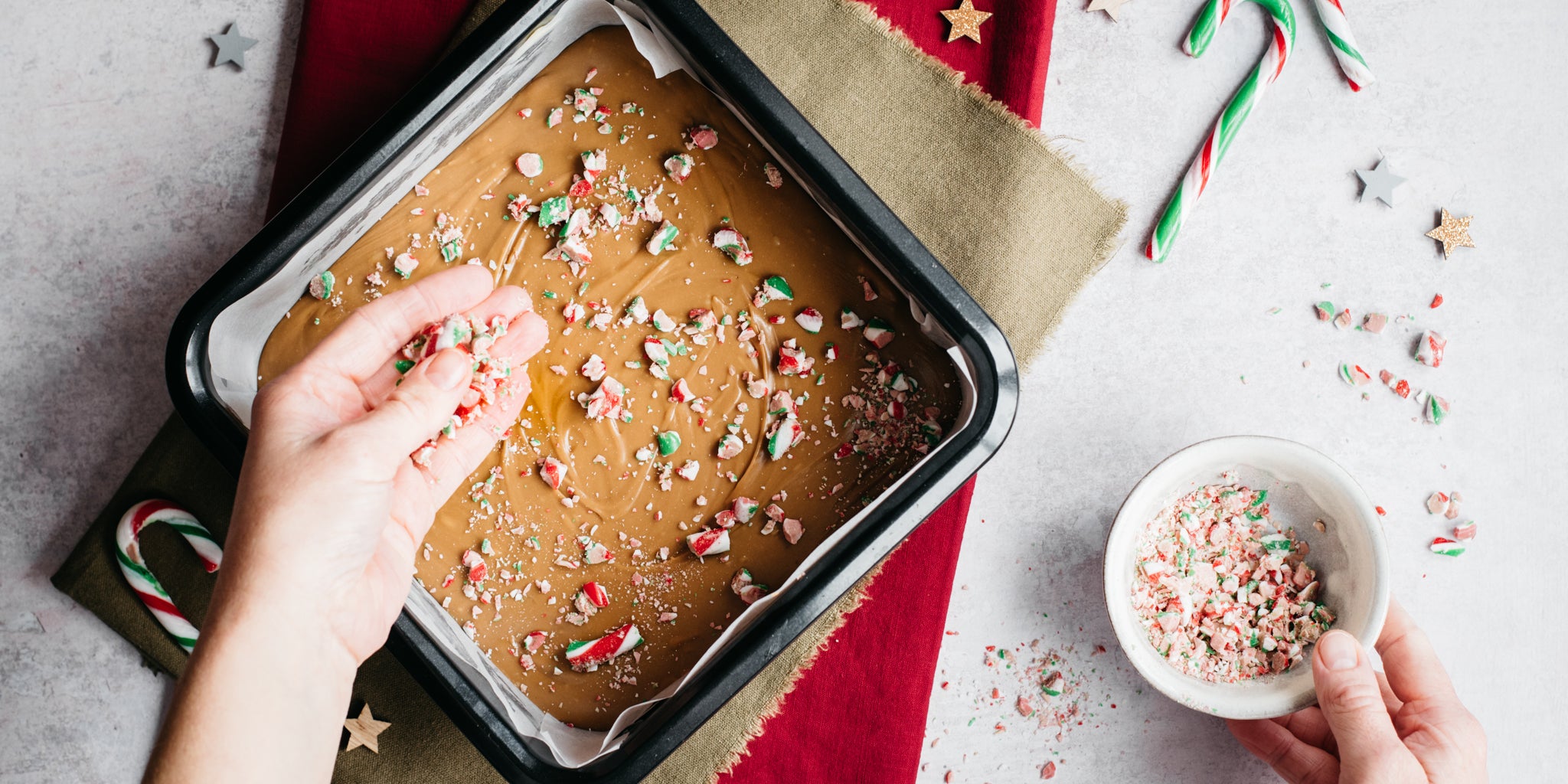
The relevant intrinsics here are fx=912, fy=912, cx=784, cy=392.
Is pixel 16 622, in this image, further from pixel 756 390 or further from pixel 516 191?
pixel 756 390

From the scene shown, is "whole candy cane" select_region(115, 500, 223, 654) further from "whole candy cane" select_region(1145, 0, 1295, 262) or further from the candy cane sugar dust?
"whole candy cane" select_region(1145, 0, 1295, 262)

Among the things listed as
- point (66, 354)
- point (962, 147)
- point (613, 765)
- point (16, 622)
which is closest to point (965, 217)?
point (962, 147)

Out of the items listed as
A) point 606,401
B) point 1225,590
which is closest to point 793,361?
point 606,401

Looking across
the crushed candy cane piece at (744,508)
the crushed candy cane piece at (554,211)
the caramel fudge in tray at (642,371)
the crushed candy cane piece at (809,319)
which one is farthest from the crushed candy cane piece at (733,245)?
the crushed candy cane piece at (744,508)

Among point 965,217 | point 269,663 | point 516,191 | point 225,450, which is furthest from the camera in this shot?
point 965,217

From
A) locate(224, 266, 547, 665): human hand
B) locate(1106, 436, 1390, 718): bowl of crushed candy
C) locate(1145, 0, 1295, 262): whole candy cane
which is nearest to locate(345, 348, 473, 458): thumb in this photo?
locate(224, 266, 547, 665): human hand

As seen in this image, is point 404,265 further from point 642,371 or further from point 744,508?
point 744,508
